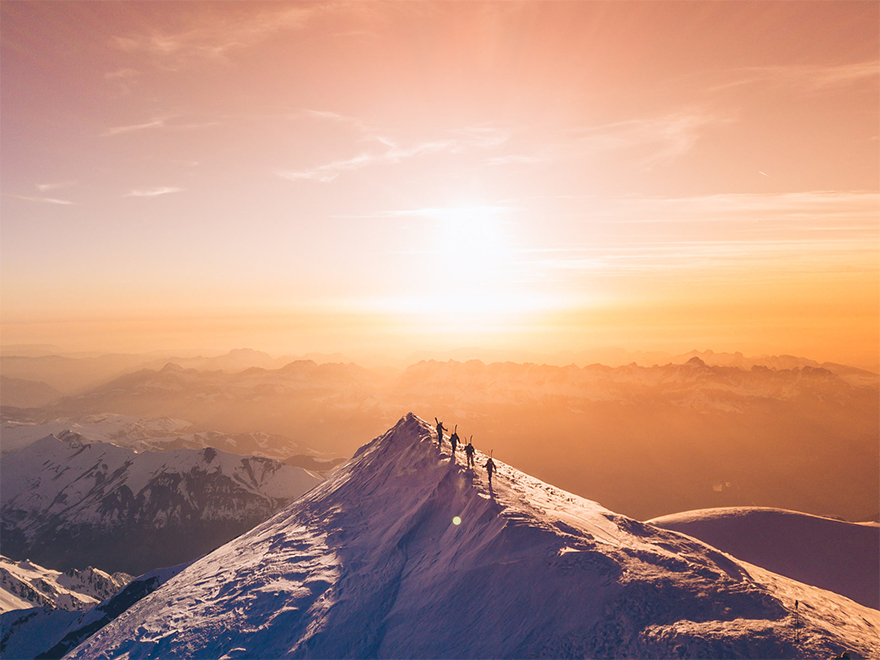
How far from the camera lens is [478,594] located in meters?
35.5

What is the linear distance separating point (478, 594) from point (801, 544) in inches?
2917

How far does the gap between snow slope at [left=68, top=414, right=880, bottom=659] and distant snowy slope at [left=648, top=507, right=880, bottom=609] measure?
4102 cm

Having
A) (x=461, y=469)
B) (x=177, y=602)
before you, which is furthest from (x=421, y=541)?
(x=177, y=602)

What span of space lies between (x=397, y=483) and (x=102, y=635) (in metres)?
33.0

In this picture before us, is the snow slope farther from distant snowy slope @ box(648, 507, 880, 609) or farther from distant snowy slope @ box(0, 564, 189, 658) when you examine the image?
distant snowy slope @ box(0, 564, 189, 658)

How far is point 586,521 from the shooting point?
43.7 meters

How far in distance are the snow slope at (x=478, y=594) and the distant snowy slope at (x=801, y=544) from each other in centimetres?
4102

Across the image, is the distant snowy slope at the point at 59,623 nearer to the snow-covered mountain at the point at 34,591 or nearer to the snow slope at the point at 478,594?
the snow-covered mountain at the point at 34,591

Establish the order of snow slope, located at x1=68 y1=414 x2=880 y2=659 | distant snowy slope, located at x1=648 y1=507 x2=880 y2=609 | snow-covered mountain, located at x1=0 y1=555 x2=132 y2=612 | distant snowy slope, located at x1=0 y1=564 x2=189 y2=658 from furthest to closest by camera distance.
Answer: snow-covered mountain, located at x1=0 y1=555 x2=132 y2=612
distant snowy slope, located at x1=0 y1=564 x2=189 y2=658
distant snowy slope, located at x1=648 y1=507 x2=880 y2=609
snow slope, located at x1=68 y1=414 x2=880 y2=659

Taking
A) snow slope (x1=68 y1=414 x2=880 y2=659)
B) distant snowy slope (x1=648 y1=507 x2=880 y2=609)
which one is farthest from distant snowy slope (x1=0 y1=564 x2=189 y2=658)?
distant snowy slope (x1=648 y1=507 x2=880 y2=609)

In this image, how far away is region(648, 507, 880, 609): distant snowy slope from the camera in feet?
229

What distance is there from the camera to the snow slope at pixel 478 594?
2980cm

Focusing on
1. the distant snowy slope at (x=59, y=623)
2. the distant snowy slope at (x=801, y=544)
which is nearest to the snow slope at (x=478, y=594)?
the distant snowy slope at (x=801, y=544)

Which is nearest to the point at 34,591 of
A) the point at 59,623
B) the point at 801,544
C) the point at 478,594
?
the point at 59,623
